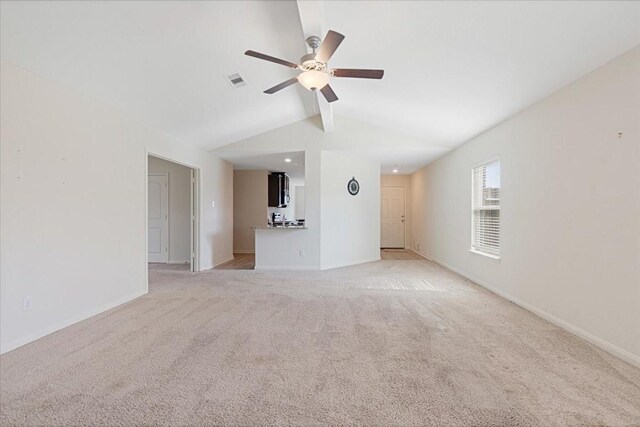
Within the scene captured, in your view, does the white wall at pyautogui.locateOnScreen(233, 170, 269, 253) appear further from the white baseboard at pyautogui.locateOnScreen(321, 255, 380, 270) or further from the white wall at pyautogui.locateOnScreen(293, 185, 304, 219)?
the white wall at pyautogui.locateOnScreen(293, 185, 304, 219)

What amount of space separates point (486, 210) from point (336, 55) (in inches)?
127

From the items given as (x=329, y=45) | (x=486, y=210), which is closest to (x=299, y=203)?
(x=486, y=210)

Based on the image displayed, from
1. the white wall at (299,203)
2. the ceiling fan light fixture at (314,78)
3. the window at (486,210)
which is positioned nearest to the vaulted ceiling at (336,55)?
the ceiling fan light fixture at (314,78)

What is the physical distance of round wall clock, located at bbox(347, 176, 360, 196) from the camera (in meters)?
6.57

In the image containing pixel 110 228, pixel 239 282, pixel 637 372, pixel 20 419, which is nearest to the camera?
pixel 20 419

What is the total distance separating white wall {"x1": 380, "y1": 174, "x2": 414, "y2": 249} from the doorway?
5672 millimetres

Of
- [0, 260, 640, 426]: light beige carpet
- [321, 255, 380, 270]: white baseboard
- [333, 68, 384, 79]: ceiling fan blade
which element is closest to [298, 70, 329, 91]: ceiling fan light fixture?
[333, 68, 384, 79]: ceiling fan blade

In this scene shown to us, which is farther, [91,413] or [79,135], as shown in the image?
[79,135]

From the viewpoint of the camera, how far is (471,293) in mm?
4270

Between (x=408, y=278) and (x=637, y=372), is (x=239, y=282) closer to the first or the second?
(x=408, y=278)

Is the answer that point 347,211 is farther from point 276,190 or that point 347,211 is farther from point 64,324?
point 64,324

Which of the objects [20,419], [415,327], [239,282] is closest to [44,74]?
[20,419]

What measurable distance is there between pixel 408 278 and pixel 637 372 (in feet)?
10.4

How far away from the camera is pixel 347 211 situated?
6.56 m
